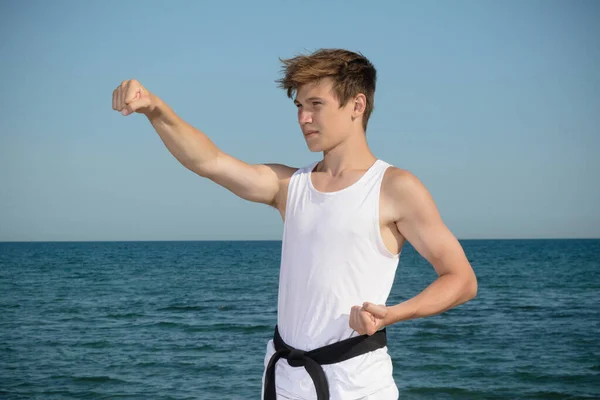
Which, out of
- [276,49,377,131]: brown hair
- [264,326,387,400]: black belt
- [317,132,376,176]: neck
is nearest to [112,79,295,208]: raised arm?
[317,132,376,176]: neck

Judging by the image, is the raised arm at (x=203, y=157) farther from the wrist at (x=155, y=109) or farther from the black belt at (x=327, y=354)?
the black belt at (x=327, y=354)

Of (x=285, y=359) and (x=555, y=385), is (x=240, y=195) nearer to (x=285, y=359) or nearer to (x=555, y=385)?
(x=285, y=359)

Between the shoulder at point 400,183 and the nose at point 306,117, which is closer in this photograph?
the shoulder at point 400,183

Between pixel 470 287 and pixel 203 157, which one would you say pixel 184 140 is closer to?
pixel 203 157

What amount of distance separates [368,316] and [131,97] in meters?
1.08

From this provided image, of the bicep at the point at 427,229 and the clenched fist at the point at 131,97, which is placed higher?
the clenched fist at the point at 131,97

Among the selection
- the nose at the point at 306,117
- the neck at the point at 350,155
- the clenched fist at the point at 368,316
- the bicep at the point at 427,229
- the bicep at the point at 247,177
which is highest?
the nose at the point at 306,117

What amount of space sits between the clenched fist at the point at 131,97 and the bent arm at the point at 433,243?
2.98 feet

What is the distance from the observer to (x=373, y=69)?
9.39ft

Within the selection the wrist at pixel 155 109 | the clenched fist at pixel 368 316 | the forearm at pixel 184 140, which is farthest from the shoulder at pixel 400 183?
the wrist at pixel 155 109

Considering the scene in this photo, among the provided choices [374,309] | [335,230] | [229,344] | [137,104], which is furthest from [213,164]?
[229,344]

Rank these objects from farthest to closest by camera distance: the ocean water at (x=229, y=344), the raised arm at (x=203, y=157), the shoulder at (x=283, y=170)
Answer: the ocean water at (x=229, y=344), the shoulder at (x=283, y=170), the raised arm at (x=203, y=157)

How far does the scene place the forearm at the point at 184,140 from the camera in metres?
2.66

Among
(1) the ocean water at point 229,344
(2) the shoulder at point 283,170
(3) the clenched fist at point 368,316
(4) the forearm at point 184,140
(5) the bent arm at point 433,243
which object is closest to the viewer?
(3) the clenched fist at point 368,316
